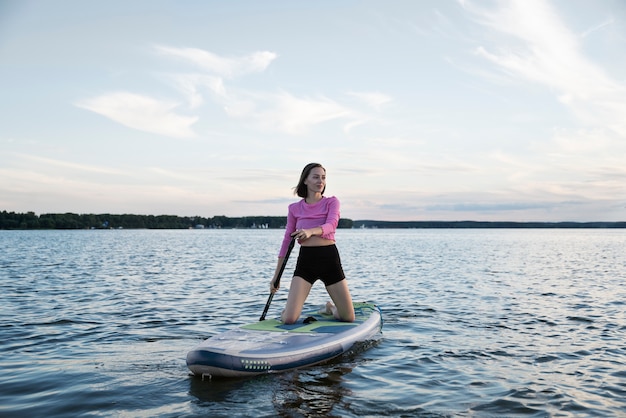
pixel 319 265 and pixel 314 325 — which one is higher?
pixel 319 265

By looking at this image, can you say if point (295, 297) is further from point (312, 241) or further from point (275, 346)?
point (275, 346)

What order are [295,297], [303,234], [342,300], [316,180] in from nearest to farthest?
[303,234]
[316,180]
[295,297]
[342,300]

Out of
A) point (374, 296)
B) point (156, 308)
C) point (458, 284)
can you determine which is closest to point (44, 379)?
point (156, 308)

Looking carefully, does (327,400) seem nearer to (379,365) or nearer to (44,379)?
(379,365)

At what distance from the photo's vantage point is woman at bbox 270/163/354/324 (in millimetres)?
8367

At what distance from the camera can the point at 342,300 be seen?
8.82 meters

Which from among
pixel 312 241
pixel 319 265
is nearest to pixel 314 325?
pixel 319 265

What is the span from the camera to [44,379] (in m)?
7.24

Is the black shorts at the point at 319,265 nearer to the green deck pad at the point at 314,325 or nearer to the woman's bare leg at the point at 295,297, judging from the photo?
the woman's bare leg at the point at 295,297

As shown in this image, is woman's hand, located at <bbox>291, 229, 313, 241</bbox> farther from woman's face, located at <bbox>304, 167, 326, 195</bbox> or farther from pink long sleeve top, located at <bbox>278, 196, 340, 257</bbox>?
woman's face, located at <bbox>304, 167, 326, 195</bbox>

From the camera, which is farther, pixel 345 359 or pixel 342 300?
pixel 342 300

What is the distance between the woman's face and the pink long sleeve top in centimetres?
22

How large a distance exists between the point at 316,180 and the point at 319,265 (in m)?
1.31

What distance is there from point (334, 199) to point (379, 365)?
256 cm
